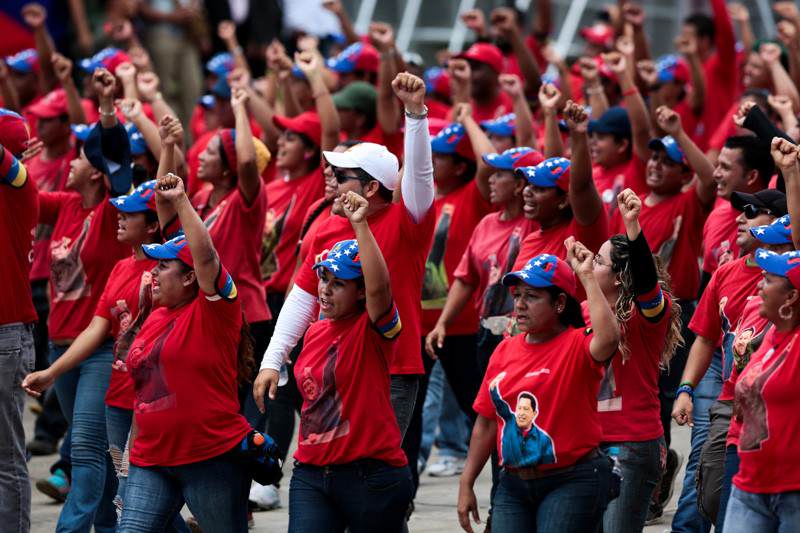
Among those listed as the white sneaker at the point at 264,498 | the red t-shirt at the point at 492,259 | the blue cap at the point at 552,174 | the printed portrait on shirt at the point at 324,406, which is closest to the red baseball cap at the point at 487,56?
the red t-shirt at the point at 492,259

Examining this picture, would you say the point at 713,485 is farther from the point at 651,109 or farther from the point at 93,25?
the point at 93,25

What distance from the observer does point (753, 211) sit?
7.35 meters

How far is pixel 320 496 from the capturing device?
636 centimetres

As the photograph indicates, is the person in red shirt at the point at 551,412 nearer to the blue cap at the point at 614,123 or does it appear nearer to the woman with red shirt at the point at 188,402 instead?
the woman with red shirt at the point at 188,402

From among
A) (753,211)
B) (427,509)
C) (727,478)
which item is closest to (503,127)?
(427,509)

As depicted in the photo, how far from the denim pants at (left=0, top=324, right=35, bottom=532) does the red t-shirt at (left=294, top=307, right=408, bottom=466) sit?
169cm

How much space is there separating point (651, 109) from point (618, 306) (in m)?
5.31

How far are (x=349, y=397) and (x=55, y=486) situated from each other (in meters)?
3.70

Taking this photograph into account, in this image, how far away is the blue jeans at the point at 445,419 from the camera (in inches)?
407

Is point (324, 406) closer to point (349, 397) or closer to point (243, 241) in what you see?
point (349, 397)

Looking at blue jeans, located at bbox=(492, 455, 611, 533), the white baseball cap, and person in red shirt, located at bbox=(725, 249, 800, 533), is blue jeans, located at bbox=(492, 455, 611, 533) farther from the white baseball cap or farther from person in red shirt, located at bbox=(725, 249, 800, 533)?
the white baseball cap

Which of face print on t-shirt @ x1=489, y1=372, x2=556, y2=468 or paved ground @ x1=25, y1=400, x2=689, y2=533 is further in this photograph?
paved ground @ x1=25, y1=400, x2=689, y2=533

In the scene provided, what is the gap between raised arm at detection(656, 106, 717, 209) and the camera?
28.5 feet

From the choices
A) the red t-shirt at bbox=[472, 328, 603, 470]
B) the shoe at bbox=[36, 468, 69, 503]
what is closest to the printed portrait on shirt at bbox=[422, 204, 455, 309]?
the shoe at bbox=[36, 468, 69, 503]
